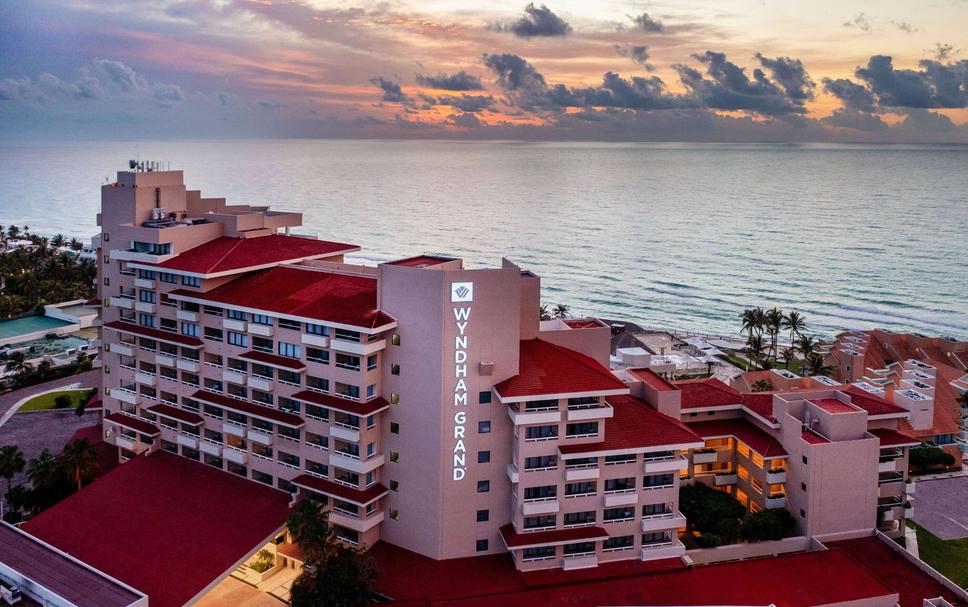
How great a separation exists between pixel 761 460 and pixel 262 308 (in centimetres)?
3679

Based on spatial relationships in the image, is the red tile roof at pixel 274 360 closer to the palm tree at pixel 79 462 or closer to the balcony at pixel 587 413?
the palm tree at pixel 79 462

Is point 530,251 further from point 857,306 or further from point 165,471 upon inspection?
point 165,471

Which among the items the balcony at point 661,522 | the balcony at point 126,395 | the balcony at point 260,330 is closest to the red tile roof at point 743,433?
the balcony at point 661,522

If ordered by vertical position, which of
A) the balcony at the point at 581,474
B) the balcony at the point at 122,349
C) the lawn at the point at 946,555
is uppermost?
the balcony at the point at 122,349

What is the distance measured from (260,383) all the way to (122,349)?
15.6 metres

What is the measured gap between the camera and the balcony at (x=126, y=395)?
192ft

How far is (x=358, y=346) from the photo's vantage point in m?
45.7

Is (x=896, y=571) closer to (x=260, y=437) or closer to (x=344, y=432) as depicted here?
(x=344, y=432)

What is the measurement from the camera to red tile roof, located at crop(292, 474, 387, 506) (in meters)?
47.0

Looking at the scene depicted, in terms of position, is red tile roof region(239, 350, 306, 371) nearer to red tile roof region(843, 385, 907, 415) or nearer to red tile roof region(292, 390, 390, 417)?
red tile roof region(292, 390, 390, 417)

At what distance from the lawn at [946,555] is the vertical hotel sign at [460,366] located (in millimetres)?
34491

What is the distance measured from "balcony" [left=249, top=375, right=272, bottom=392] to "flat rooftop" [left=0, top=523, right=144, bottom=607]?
572 inches

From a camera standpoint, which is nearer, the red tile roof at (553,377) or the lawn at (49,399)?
the red tile roof at (553,377)

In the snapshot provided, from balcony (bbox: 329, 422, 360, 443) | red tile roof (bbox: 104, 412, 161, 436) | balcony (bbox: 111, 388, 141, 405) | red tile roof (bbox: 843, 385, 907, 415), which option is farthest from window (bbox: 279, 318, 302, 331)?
red tile roof (bbox: 843, 385, 907, 415)
